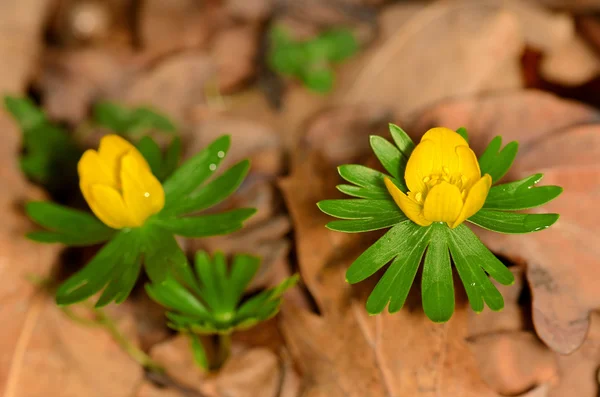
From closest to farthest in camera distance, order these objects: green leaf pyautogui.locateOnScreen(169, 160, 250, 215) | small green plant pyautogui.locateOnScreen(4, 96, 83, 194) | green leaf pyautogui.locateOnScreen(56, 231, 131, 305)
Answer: green leaf pyautogui.locateOnScreen(56, 231, 131, 305)
green leaf pyautogui.locateOnScreen(169, 160, 250, 215)
small green plant pyautogui.locateOnScreen(4, 96, 83, 194)

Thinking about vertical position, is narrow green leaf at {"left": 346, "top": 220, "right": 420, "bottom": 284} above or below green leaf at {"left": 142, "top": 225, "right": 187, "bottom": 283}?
above

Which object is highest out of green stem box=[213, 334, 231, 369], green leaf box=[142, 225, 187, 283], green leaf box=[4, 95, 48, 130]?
green leaf box=[142, 225, 187, 283]

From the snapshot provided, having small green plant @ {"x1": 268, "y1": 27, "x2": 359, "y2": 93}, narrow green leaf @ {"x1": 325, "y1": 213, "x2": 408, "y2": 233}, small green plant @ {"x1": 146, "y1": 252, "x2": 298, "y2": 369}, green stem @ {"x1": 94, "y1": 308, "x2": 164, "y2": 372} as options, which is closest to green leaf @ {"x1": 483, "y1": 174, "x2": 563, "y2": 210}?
narrow green leaf @ {"x1": 325, "y1": 213, "x2": 408, "y2": 233}

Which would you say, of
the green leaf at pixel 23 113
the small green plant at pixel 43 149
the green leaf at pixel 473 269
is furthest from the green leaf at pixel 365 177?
the green leaf at pixel 23 113

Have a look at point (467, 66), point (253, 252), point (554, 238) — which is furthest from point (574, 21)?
point (253, 252)

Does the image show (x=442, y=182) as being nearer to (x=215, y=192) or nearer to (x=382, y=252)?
(x=382, y=252)

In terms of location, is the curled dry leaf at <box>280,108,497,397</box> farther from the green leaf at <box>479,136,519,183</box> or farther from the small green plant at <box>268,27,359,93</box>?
the small green plant at <box>268,27,359,93</box>

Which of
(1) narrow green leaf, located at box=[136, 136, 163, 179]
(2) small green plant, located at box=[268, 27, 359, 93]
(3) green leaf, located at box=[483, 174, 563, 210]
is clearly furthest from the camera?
(2) small green plant, located at box=[268, 27, 359, 93]
